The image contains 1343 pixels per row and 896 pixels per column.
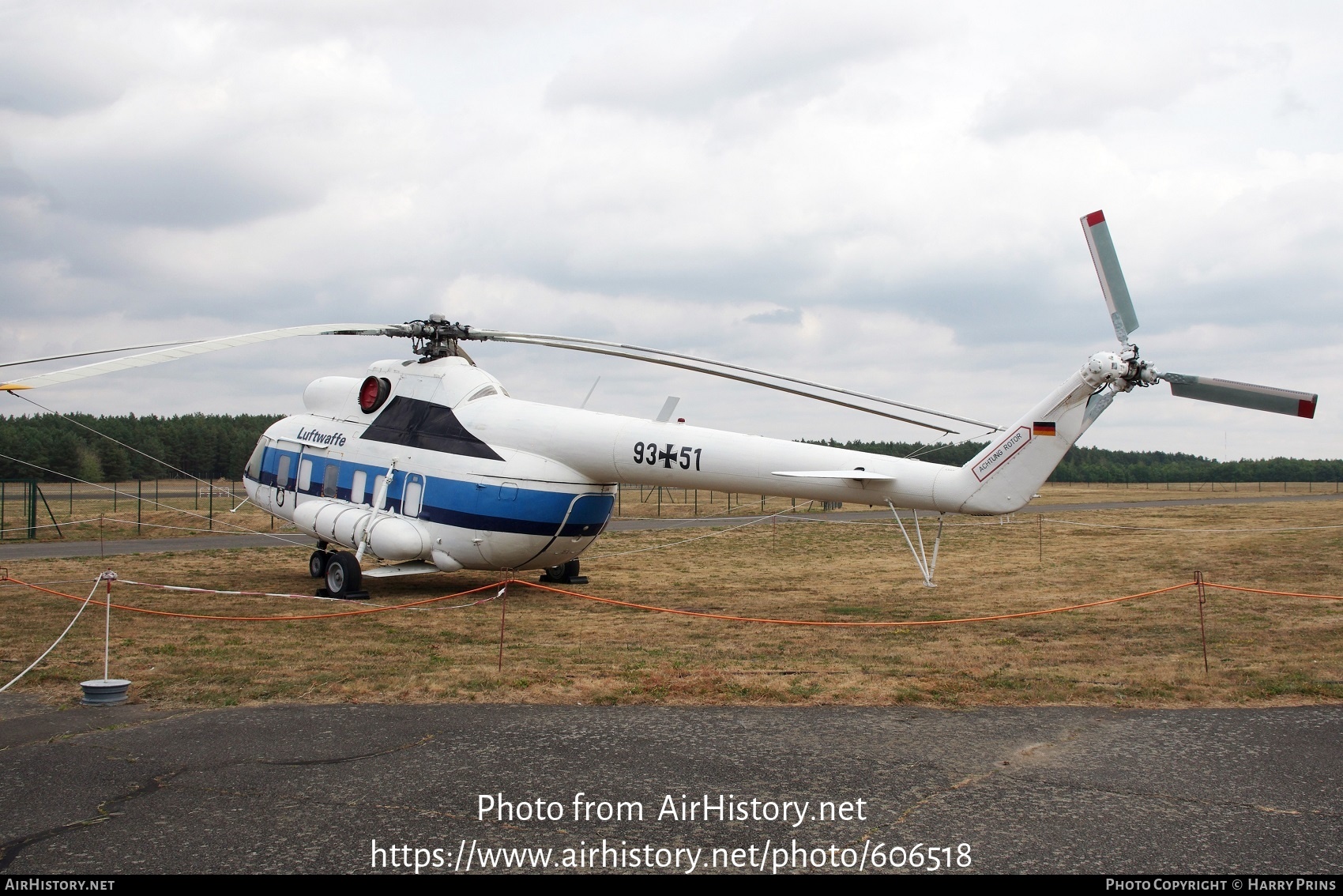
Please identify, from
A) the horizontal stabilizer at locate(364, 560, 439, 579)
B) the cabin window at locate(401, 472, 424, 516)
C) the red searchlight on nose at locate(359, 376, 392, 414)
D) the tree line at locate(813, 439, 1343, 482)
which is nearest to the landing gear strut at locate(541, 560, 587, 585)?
the horizontal stabilizer at locate(364, 560, 439, 579)

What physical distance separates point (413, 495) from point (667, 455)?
4549 mm

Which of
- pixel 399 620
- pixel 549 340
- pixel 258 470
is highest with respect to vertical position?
pixel 549 340

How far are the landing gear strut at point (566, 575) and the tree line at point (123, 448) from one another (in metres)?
36.9

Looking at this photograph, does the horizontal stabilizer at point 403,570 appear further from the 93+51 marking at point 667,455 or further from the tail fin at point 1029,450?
the tail fin at point 1029,450

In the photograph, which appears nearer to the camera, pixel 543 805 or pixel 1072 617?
pixel 543 805

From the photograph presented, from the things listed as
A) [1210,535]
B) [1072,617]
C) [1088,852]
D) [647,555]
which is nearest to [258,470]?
[647,555]

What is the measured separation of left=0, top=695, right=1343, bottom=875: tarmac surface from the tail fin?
426cm

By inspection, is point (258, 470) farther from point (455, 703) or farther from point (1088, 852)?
point (1088, 852)

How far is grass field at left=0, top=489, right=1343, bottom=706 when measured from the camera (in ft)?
30.0

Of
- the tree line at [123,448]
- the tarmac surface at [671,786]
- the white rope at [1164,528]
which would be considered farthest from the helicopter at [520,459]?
the tree line at [123,448]

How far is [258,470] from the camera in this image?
1917 centimetres

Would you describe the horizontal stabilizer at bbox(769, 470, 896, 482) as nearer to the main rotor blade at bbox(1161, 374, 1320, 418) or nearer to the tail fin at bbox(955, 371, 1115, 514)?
the tail fin at bbox(955, 371, 1115, 514)

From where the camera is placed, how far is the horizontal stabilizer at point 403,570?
15.8 meters
